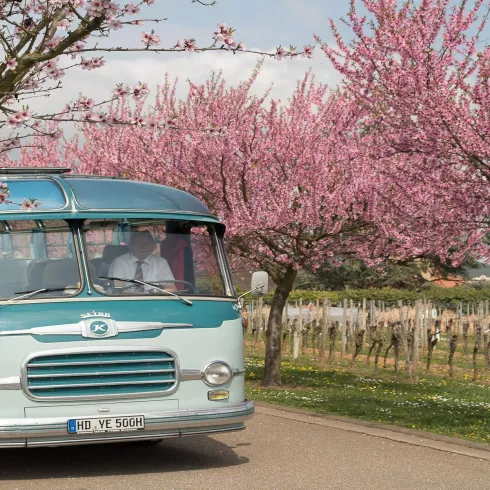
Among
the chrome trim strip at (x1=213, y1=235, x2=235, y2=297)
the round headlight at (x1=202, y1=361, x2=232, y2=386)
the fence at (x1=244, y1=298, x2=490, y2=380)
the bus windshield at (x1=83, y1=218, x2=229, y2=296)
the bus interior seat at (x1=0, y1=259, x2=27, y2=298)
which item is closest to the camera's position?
the bus interior seat at (x1=0, y1=259, x2=27, y2=298)

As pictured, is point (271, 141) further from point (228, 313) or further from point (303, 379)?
point (228, 313)

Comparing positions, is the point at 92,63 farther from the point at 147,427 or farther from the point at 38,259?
the point at 147,427

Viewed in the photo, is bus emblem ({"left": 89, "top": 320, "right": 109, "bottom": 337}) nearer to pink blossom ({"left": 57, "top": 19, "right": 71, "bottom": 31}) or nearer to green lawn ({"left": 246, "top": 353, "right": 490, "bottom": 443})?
pink blossom ({"left": 57, "top": 19, "right": 71, "bottom": 31})

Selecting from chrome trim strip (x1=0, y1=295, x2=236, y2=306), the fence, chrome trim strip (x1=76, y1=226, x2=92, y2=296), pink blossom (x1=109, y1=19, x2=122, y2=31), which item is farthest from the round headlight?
the fence

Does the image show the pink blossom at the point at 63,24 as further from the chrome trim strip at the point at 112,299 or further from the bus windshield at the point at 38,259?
the chrome trim strip at the point at 112,299

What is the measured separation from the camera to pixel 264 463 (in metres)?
9.29

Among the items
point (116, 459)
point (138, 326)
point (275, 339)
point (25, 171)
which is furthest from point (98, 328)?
point (275, 339)

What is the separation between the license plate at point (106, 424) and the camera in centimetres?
877

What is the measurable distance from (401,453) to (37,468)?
10.8 feet

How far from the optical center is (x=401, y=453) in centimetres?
991

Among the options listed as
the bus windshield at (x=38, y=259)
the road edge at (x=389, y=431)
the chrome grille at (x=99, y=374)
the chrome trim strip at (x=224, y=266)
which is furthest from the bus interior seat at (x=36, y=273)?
the road edge at (x=389, y=431)

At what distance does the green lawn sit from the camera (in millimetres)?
12898

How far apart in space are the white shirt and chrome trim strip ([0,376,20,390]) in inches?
51.3

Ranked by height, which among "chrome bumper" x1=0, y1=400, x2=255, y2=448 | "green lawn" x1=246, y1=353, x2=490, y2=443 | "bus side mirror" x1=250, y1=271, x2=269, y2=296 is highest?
"bus side mirror" x1=250, y1=271, x2=269, y2=296
